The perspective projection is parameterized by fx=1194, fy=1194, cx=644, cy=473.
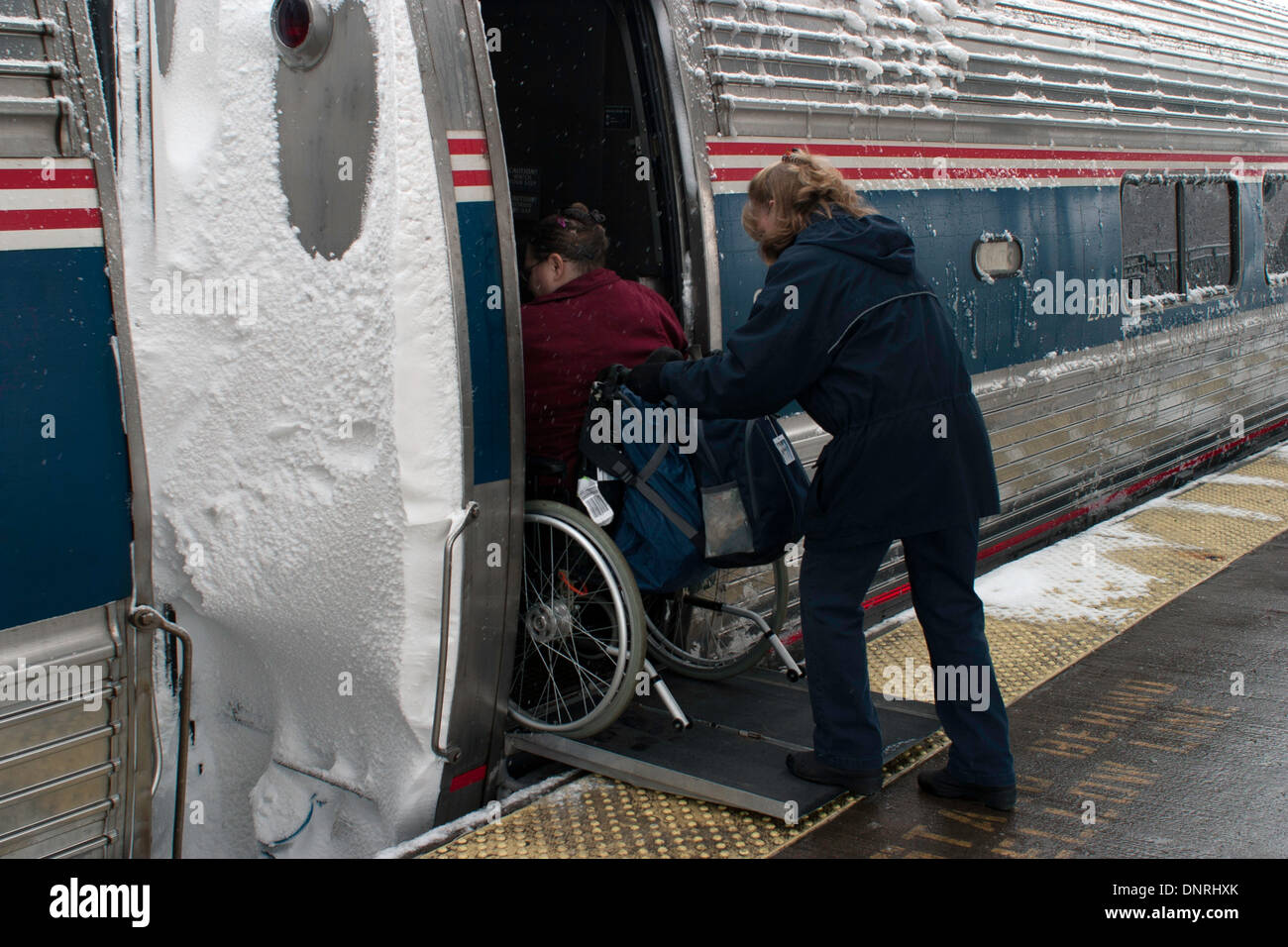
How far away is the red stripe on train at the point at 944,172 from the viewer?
3646 millimetres

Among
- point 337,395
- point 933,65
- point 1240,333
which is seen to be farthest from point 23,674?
point 1240,333

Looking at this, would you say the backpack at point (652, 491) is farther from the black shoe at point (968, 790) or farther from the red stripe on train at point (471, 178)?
the black shoe at point (968, 790)

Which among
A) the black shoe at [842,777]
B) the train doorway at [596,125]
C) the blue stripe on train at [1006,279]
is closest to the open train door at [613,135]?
the train doorway at [596,125]

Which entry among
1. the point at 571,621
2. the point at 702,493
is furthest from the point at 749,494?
the point at 571,621

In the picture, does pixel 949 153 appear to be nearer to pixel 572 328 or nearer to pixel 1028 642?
pixel 1028 642

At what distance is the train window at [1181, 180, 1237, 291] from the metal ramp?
417 cm

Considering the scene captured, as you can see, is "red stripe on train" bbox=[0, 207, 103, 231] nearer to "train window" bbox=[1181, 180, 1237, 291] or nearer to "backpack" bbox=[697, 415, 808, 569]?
"backpack" bbox=[697, 415, 808, 569]

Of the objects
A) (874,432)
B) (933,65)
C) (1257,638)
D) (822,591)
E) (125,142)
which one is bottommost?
(1257,638)

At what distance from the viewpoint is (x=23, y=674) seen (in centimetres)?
242

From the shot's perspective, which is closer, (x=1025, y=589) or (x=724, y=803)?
(x=724, y=803)

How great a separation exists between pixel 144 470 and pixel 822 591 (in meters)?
1.62

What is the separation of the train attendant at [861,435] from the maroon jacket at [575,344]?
25 cm

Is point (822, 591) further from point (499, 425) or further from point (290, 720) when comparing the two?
point (290, 720)

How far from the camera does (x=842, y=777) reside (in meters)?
3.03
